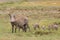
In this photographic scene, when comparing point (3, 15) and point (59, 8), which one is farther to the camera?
point (59, 8)

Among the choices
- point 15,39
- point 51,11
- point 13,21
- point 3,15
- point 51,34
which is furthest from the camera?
point 51,11

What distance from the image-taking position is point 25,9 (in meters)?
30.6

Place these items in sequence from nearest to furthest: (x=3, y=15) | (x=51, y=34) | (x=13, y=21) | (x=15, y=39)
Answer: (x=15, y=39) → (x=51, y=34) → (x=13, y=21) → (x=3, y=15)

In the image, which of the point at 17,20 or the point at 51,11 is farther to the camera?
the point at 51,11

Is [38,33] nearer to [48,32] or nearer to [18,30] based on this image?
[48,32]

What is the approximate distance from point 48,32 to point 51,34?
59 cm

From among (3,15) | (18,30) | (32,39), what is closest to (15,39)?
(32,39)

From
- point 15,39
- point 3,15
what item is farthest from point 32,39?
point 3,15

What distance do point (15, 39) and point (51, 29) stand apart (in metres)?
4.89

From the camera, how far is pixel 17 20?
1802 cm

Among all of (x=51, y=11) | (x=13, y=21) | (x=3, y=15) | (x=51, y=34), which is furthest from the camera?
(x=51, y=11)

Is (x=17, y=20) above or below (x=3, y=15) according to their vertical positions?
above

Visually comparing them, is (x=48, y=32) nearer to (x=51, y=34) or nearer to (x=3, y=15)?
(x=51, y=34)

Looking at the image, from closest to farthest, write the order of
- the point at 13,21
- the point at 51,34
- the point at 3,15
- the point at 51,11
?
the point at 51,34 → the point at 13,21 → the point at 3,15 → the point at 51,11
